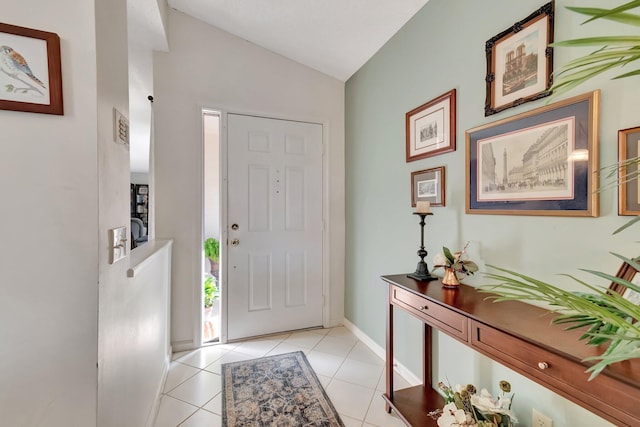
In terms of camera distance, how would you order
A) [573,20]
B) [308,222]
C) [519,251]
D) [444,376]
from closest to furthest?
1. [573,20]
2. [519,251]
3. [444,376]
4. [308,222]

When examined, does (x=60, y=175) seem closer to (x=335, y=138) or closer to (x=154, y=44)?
(x=154, y=44)

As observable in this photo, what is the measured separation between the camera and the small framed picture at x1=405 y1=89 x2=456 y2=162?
5.44 feet

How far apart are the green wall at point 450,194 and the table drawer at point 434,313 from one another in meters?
0.33

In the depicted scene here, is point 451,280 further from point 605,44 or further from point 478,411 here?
point 605,44

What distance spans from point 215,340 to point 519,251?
244 centimetres

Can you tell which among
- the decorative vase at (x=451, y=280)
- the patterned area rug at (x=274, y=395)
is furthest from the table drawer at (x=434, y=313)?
the patterned area rug at (x=274, y=395)

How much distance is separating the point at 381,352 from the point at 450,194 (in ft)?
4.67

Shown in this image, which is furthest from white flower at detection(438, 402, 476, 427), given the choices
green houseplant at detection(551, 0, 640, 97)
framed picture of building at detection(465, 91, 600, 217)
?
green houseplant at detection(551, 0, 640, 97)

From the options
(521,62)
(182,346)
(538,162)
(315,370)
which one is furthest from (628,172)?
(182,346)

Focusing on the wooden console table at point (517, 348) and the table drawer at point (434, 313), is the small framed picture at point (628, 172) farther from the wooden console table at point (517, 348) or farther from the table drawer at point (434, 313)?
the table drawer at point (434, 313)

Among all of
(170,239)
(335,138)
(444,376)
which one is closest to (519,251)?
(444,376)

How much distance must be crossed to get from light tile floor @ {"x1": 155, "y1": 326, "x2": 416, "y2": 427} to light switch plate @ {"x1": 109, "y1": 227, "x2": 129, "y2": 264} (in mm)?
1177

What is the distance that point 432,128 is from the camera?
1.80m

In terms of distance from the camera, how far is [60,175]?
2.71ft
